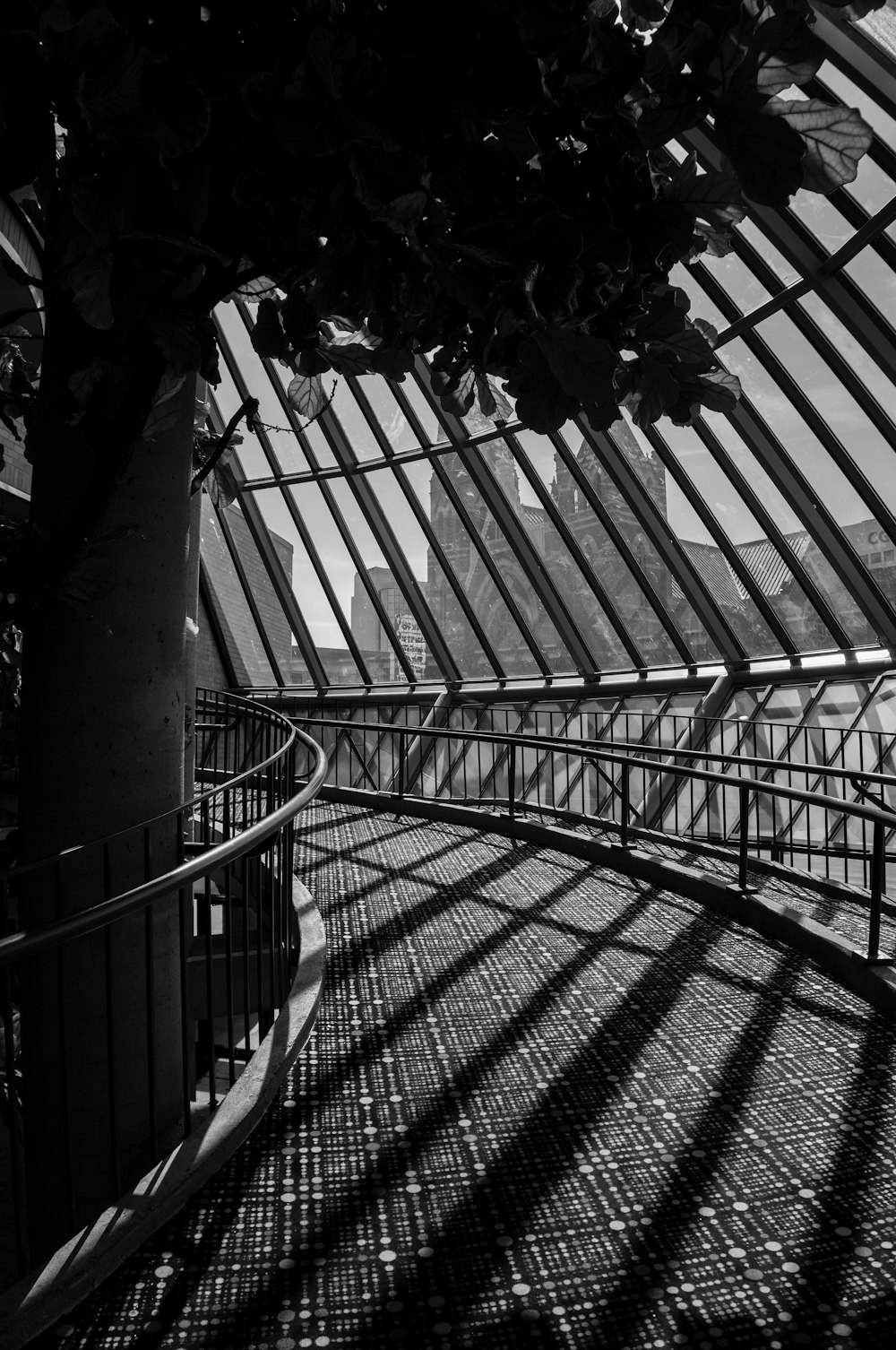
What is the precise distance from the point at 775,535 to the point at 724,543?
789 mm

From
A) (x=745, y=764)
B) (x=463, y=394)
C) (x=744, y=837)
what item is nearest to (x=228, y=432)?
(x=463, y=394)

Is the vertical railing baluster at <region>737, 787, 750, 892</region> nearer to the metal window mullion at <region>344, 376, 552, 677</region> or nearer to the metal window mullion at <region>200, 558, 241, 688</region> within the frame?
the metal window mullion at <region>344, 376, 552, 677</region>

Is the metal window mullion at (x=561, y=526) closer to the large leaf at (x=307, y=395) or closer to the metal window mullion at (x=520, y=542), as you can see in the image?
the metal window mullion at (x=520, y=542)

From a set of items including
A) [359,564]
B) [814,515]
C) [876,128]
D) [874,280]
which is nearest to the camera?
[876,128]

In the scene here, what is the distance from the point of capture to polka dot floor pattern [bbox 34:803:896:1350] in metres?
2.37

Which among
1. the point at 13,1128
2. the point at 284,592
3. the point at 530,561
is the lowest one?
the point at 13,1128

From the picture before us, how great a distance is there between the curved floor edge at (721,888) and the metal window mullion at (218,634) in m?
11.8

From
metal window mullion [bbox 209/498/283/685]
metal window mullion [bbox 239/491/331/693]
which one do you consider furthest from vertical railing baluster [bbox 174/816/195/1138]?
metal window mullion [bbox 209/498/283/685]

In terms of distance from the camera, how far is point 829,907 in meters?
6.29

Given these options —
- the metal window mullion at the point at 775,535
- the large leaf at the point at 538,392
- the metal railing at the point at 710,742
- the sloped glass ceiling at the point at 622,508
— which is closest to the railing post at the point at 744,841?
the metal railing at the point at 710,742

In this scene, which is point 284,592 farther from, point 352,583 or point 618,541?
point 618,541

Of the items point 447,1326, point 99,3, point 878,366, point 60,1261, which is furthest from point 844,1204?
point 878,366

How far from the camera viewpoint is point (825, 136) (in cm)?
170

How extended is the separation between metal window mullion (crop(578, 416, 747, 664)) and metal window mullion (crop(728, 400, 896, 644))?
1959mm
